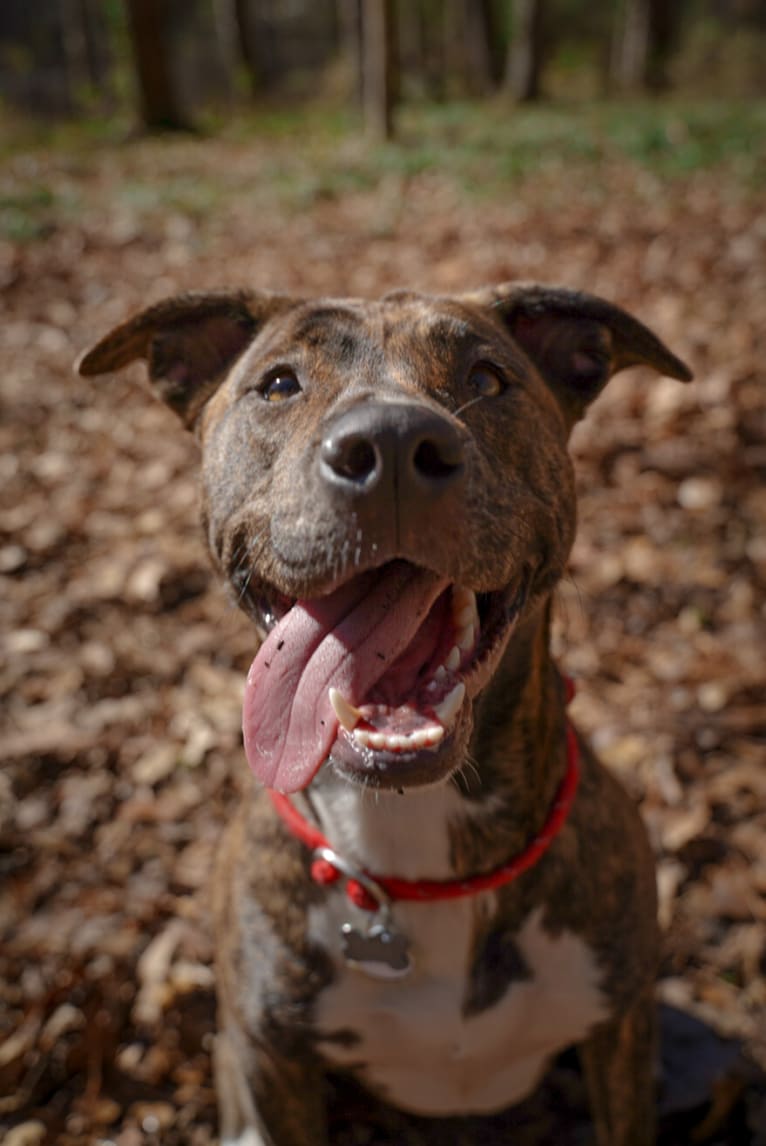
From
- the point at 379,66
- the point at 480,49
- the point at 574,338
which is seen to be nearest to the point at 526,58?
the point at 480,49

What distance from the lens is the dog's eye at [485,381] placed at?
7.72 ft

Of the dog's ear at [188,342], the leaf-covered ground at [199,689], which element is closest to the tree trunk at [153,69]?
the leaf-covered ground at [199,689]

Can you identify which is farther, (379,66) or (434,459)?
(379,66)

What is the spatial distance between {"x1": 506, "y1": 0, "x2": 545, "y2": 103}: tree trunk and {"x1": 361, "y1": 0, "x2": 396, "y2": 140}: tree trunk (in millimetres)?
6148

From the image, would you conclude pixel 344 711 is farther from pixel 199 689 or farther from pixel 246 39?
pixel 246 39

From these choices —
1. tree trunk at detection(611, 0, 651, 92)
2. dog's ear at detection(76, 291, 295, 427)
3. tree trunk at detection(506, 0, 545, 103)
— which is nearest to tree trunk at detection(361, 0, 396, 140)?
tree trunk at detection(506, 0, 545, 103)

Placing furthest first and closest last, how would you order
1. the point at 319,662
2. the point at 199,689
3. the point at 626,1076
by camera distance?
the point at 199,689 < the point at 626,1076 < the point at 319,662

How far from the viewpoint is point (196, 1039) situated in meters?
3.35

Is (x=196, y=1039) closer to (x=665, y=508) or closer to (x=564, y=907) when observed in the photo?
(x=564, y=907)

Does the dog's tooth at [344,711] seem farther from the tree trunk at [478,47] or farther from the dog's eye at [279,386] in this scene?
the tree trunk at [478,47]

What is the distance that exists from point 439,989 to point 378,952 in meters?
0.17

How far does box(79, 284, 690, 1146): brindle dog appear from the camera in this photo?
2037 millimetres

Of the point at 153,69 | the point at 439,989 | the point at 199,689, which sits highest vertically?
the point at 439,989

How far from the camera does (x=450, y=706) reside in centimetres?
201
